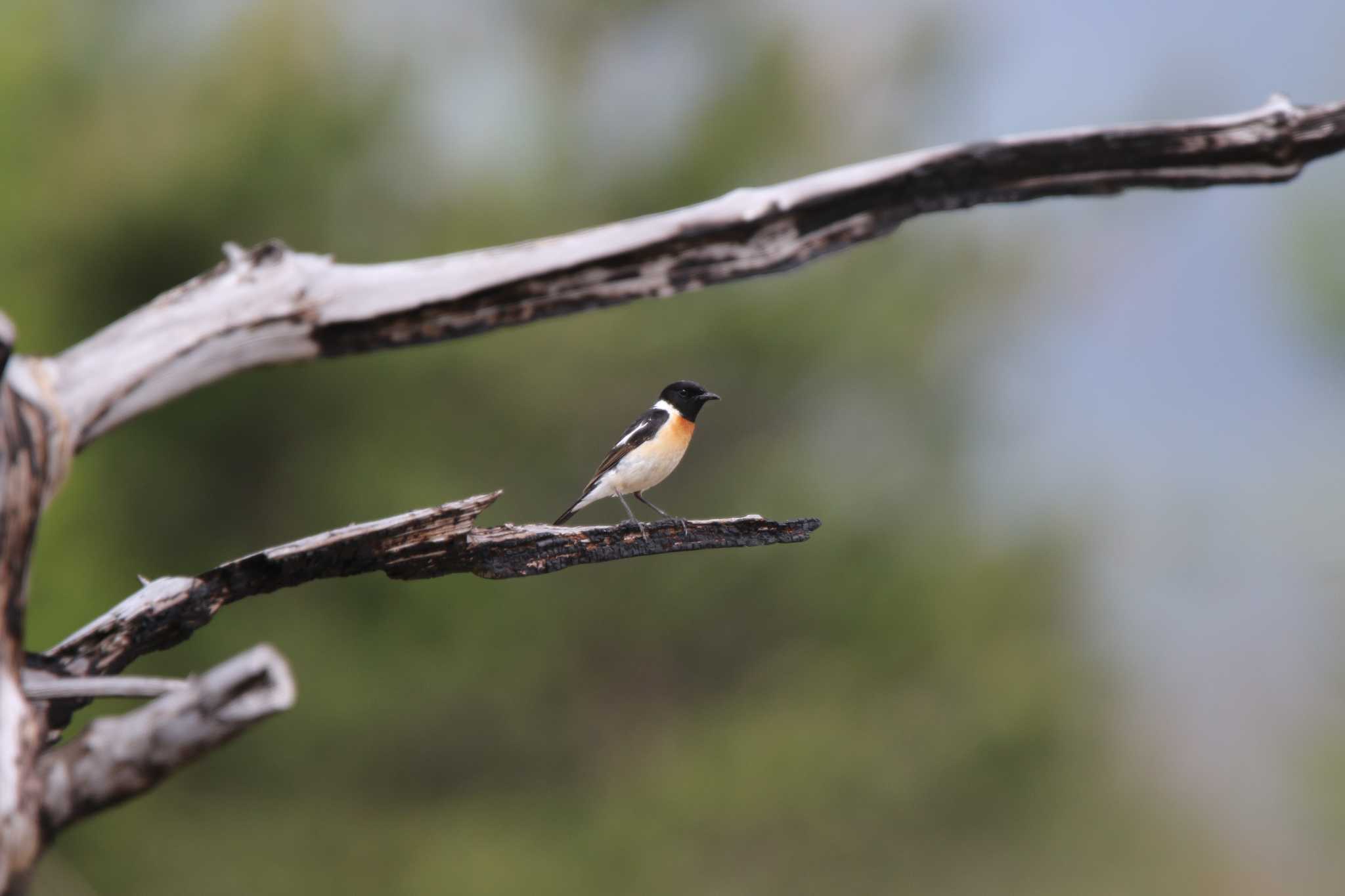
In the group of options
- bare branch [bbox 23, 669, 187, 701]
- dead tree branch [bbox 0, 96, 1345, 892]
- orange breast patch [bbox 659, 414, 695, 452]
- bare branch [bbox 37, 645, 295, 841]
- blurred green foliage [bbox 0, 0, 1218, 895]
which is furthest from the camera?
blurred green foliage [bbox 0, 0, 1218, 895]

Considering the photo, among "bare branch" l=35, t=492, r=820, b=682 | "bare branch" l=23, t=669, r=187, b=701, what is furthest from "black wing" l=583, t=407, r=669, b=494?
"bare branch" l=23, t=669, r=187, b=701

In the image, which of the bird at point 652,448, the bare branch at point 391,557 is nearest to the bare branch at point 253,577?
the bare branch at point 391,557

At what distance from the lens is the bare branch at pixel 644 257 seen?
2037 millimetres

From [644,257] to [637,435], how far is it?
49.4 inches

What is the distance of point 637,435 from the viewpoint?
3279mm

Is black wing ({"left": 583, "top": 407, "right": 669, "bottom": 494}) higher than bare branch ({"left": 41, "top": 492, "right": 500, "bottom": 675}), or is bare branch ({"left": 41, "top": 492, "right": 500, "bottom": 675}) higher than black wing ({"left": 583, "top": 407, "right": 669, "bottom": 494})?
black wing ({"left": 583, "top": 407, "right": 669, "bottom": 494})

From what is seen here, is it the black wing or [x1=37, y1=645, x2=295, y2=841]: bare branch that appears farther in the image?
the black wing

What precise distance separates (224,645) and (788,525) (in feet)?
41.9

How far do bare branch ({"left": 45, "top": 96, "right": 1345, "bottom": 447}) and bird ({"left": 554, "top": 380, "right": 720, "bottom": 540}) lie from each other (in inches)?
42.3

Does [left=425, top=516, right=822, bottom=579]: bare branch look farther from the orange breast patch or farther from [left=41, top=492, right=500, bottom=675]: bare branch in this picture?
the orange breast patch

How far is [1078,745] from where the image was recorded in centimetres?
1648

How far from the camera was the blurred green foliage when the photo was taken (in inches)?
551

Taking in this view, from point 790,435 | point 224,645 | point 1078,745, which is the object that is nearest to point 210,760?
point 224,645

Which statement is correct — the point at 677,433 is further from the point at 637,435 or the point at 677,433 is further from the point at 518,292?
the point at 518,292
